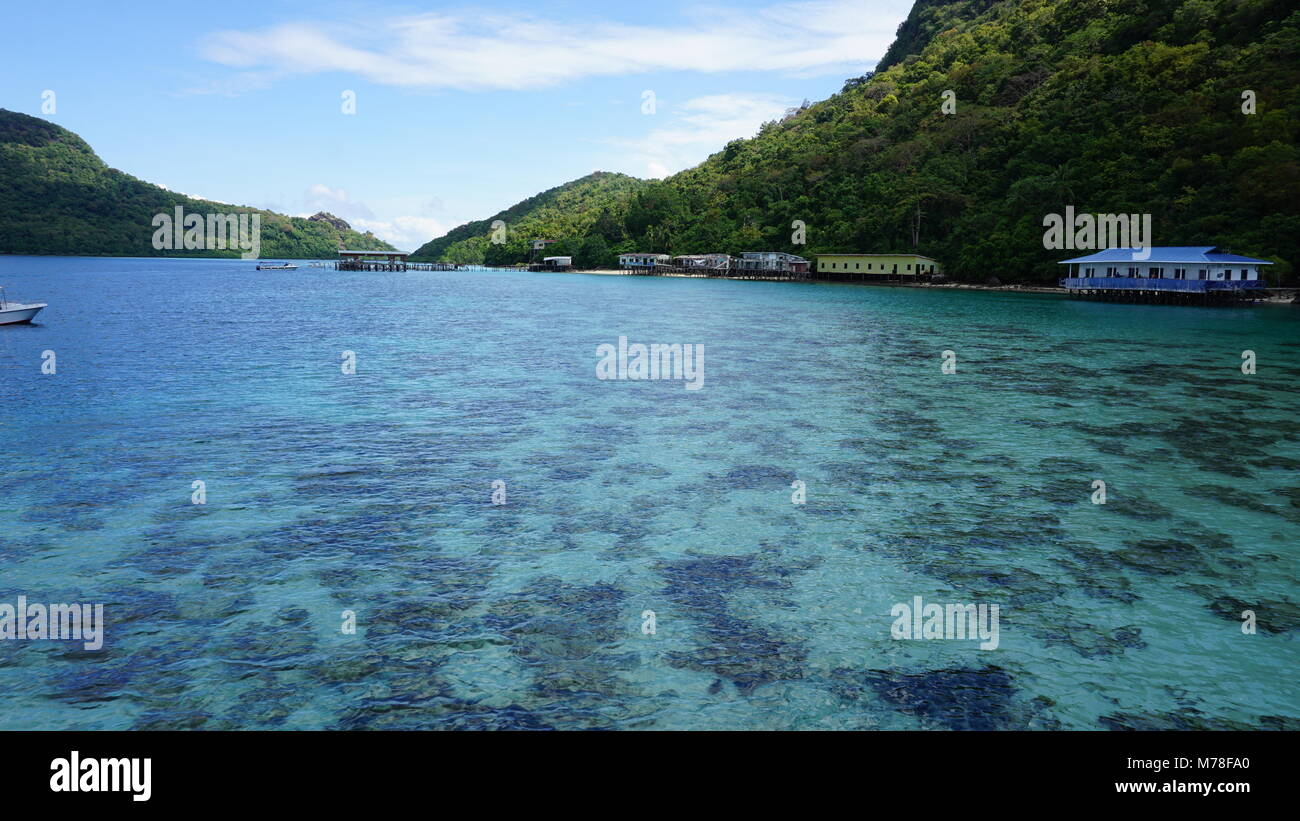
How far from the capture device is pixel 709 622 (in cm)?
1032

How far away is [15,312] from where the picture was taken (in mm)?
44156

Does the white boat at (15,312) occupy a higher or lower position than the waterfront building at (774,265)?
lower

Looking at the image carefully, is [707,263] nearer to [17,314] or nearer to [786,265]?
[786,265]

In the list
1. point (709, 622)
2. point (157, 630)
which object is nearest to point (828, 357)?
point (709, 622)

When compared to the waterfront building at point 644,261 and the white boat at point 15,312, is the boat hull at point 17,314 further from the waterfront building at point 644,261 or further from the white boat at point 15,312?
the waterfront building at point 644,261

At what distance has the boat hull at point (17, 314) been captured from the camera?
143 ft

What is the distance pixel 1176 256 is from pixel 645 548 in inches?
3001

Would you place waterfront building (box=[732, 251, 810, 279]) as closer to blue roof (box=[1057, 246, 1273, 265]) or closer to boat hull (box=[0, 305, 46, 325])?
blue roof (box=[1057, 246, 1273, 265])

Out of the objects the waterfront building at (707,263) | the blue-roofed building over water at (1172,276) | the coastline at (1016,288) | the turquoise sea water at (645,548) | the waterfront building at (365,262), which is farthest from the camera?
the waterfront building at (365,262)

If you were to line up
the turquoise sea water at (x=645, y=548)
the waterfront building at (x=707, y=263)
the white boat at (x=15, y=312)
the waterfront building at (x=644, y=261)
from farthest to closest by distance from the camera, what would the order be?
the waterfront building at (x=644, y=261) < the waterfront building at (x=707, y=263) < the white boat at (x=15, y=312) < the turquoise sea water at (x=645, y=548)

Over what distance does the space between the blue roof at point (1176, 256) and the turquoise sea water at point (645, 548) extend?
4542 cm

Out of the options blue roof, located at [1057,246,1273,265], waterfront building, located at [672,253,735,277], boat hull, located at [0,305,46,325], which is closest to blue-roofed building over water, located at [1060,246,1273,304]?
blue roof, located at [1057,246,1273,265]

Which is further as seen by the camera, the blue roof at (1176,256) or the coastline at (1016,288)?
the coastline at (1016,288)

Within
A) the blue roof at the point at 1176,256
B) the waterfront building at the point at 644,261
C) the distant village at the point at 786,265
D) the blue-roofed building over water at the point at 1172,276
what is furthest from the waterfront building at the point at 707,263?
the blue roof at the point at 1176,256
